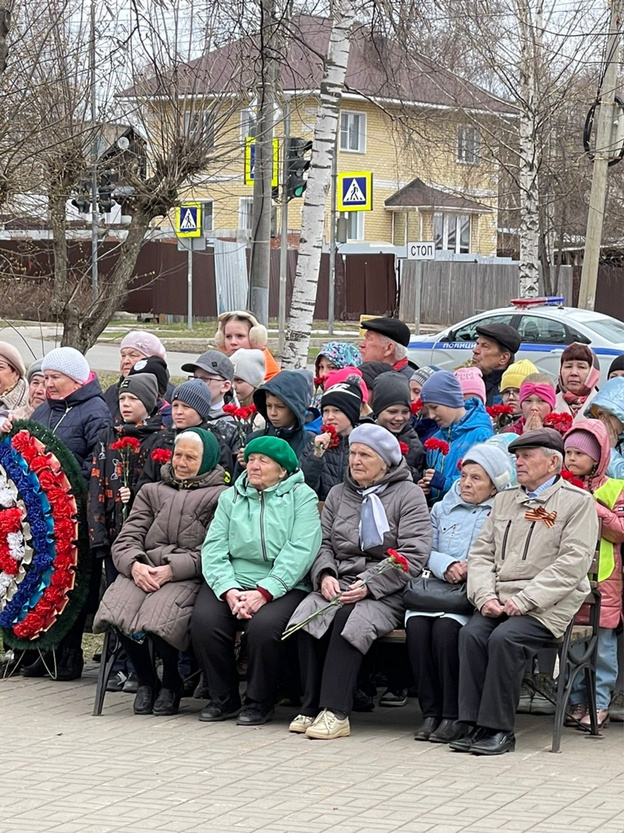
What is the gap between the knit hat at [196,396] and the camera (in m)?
7.40

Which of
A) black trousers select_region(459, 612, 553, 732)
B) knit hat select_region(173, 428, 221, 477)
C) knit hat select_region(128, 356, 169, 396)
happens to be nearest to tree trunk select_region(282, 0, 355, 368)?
knit hat select_region(128, 356, 169, 396)

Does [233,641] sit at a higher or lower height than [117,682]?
higher

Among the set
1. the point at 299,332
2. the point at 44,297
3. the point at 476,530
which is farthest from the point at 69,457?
the point at 44,297

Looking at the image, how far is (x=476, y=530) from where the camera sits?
682 centimetres

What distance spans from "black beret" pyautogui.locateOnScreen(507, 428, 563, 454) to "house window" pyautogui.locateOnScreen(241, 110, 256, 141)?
7821 mm

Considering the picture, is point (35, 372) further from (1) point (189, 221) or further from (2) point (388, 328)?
(1) point (189, 221)

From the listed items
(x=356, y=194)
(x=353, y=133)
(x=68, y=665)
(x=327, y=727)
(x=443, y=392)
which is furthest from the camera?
(x=353, y=133)

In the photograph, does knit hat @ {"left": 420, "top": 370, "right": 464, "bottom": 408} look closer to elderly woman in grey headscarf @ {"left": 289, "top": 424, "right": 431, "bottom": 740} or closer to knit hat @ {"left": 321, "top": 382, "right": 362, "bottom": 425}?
knit hat @ {"left": 321, "top": 382, "right": 362, "bottom": 425}

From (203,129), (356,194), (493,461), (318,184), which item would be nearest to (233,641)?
(493,461)

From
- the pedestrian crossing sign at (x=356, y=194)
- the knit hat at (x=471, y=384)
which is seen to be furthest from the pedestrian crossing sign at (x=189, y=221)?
the knit hat at (x=471, y=384)

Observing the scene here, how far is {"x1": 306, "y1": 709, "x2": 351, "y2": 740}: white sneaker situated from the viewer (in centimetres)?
655

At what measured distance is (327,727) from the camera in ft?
21.6

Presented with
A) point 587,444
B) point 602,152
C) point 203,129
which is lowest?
point 587,444

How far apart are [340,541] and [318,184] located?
6.35m
